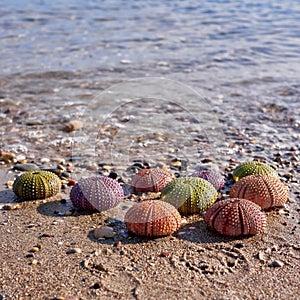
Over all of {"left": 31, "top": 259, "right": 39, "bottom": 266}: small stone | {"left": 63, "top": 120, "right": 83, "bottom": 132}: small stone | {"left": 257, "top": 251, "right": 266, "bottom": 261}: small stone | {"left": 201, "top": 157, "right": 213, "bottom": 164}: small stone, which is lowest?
{"left": 201, "top": 157, "right": 213, "bottom": 164}: small stone

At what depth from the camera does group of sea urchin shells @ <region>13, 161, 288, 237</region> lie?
495 centimetres

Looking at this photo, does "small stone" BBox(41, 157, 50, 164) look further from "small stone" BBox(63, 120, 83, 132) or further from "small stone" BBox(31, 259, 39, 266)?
"small stone" BBox(31, 259, 39, 266)

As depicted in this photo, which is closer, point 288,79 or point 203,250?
point 203,250

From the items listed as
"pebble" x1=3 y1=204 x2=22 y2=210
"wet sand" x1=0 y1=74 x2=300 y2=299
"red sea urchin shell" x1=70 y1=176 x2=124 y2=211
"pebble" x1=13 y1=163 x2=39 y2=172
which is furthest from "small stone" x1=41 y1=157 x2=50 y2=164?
"red sea urchin shell" x1=70 y1=176 x2=124 y2=211

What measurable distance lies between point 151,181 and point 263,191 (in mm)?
1407

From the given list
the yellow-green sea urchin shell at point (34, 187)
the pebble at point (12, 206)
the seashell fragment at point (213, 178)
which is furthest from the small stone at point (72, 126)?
the seashell fragment at point (213, 178)

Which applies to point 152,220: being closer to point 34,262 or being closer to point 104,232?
point 104,232

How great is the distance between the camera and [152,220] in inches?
193

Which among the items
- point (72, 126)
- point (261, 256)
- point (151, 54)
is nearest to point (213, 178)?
point (261, 256)

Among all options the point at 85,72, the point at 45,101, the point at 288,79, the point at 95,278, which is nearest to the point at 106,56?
the point at 85,72

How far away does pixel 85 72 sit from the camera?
11992 mm

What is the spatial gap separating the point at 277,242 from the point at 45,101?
6.54 meters

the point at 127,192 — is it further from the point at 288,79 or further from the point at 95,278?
the point at 288,79

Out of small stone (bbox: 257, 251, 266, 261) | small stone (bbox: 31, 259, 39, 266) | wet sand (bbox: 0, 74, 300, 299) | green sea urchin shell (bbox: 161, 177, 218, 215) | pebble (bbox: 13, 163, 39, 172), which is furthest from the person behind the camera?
pebble (bbox: 13, 163, 39, 172)
